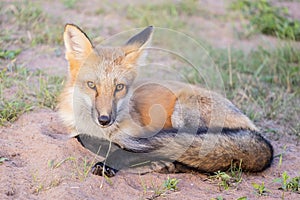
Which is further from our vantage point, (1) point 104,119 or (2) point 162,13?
(2) point 162,13

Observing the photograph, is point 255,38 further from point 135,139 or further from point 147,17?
point 135,139

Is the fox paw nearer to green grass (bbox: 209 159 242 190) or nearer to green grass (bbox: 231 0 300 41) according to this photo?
green grass (bbox: 209 159 242 190)

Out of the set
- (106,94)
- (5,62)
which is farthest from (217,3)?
(106,94)

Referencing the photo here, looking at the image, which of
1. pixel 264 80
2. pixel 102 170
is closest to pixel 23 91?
pixel 102 170

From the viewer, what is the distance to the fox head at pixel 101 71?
403cm

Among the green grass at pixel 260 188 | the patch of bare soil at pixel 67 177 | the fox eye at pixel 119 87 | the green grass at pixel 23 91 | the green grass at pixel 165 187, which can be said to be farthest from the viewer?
the green grass at pixel 23 91

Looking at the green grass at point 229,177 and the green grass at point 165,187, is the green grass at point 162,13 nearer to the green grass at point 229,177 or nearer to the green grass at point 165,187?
the green grass at point 229,177

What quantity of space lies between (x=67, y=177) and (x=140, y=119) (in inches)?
42.4

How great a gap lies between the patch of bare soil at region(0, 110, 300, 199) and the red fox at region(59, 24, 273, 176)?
0.12 m

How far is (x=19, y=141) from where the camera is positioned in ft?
13.8

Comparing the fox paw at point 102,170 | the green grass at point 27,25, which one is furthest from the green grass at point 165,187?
the green grass at point 27,25

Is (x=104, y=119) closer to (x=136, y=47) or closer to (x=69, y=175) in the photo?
(x=69, y=175)

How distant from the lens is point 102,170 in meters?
3.84

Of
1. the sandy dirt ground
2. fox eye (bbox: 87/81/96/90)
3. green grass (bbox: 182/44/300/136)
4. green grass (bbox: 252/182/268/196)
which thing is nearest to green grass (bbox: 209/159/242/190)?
the sandy dirt ground
